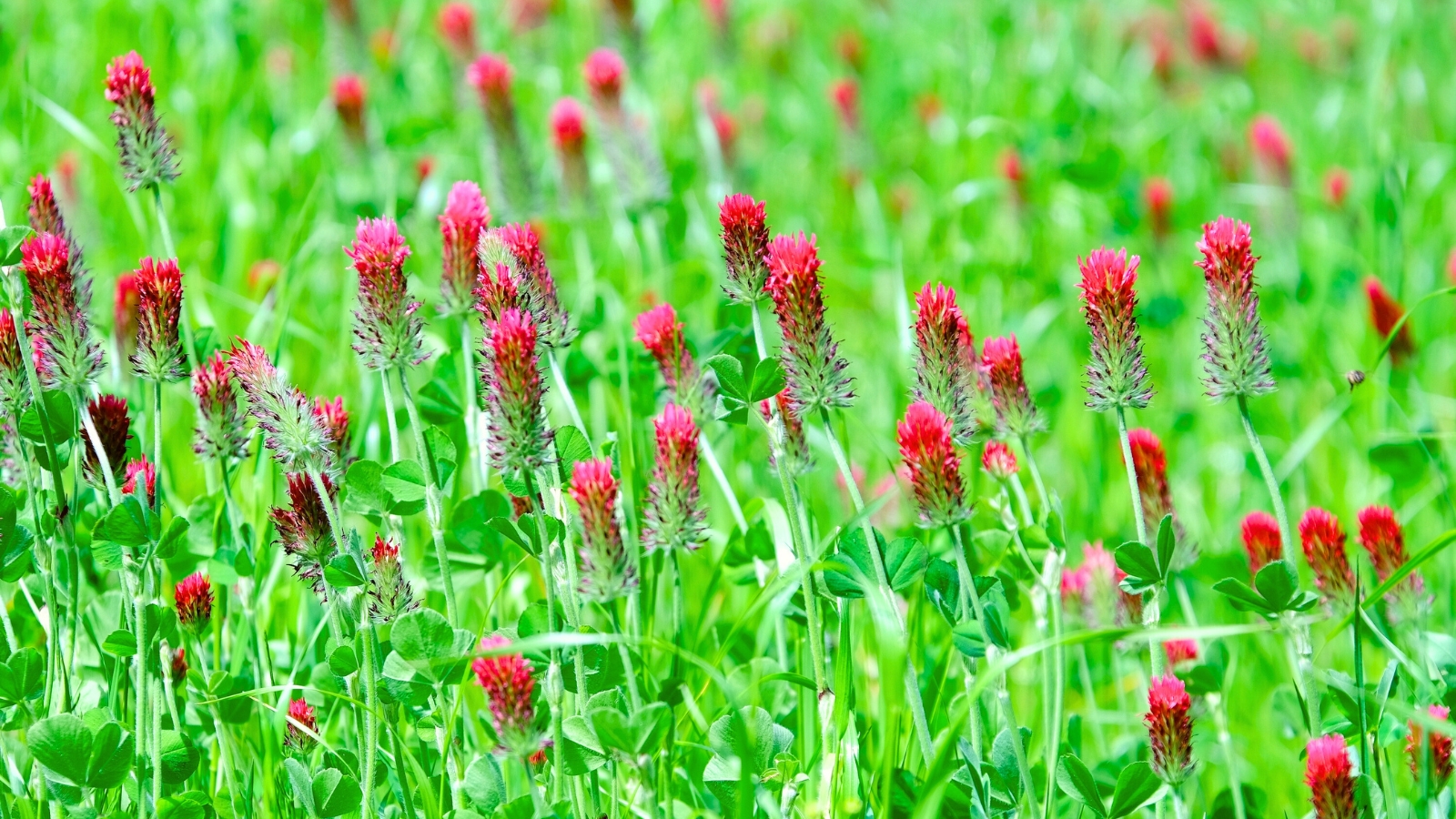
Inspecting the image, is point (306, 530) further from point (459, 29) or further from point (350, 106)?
point (459, 29)

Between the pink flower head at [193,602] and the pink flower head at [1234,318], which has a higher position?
the pink flower head at [1234,318]

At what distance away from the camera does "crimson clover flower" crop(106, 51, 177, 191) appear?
6.95 ft

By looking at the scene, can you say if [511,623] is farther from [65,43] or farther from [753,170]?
[65,43]

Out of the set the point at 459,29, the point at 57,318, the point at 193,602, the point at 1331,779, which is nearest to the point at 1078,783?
the point at 1331,779

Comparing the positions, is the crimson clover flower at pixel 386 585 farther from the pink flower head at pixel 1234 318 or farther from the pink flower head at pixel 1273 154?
the pink flower head at pixel 1273 154

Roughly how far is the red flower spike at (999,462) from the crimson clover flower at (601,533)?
2.28ft

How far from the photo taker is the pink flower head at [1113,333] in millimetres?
1787

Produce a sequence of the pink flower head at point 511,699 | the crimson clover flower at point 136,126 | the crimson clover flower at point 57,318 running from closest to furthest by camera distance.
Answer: the pink flower head at point 511,699 → the crimson clover flower at point 57,318 → the crimson clover flower at point 136,126

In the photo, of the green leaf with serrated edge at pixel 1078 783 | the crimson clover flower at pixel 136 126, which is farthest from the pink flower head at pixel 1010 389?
the crimson clover flower at pixel 136 126

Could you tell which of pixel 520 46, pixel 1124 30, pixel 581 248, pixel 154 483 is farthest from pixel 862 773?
pixel 1124 30

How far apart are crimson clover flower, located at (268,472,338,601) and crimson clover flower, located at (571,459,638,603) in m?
0.36

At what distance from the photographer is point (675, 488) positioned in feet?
5.92

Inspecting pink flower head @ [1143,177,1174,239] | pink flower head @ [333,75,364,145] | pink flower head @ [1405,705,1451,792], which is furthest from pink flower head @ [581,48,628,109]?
pink flower head @ [1405,705,1451,792]

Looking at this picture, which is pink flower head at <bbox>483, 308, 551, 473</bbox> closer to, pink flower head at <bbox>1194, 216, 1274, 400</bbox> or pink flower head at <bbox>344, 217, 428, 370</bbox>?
pink flower head at <bbox>344, 217, 428, 370</bbox>
